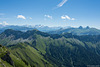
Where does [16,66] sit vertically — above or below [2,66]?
below

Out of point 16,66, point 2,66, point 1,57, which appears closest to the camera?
point 2,66

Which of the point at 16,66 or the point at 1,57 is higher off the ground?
the point at 1,57

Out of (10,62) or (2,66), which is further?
(10,62)

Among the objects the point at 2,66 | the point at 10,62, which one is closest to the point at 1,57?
the point at 10,62

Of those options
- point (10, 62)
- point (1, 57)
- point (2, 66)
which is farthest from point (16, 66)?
point (2, 66)

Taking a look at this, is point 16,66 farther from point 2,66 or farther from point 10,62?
point 2,66

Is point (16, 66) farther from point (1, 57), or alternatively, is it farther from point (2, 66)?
point (2, 66)

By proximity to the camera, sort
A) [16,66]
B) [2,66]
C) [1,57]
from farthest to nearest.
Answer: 1. [16,66]
2. [1,57]
3. [2,66]

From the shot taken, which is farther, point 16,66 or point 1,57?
point 16,66
